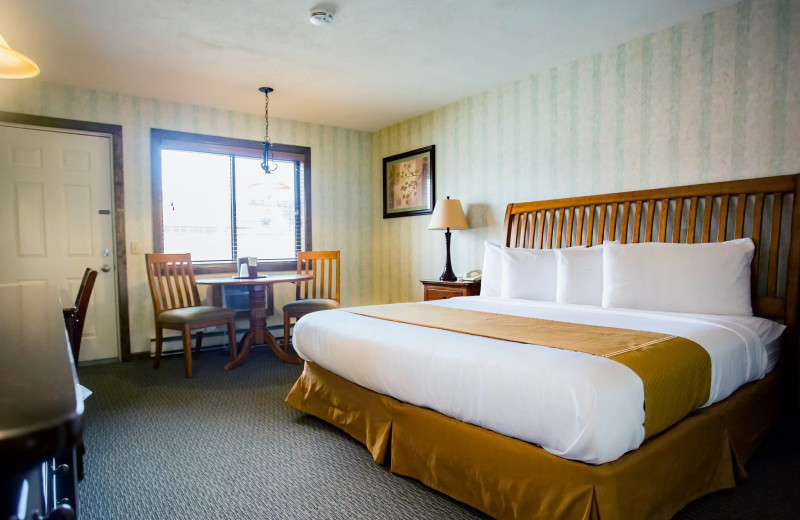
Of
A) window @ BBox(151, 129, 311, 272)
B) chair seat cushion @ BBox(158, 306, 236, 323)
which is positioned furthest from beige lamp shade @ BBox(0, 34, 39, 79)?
window @ BBox(151, 129, 311, 272)

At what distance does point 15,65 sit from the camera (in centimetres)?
186

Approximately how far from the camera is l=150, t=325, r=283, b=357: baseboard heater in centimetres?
433

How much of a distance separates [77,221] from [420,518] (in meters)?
3.93

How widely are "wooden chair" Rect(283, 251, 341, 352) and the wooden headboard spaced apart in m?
2.08

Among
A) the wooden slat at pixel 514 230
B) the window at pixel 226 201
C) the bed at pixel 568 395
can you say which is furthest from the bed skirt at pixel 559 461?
the window at pixel 226 201

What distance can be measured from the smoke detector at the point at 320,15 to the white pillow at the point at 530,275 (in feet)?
6.56

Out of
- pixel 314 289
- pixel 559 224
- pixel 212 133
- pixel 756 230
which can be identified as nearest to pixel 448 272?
pixel 559 224

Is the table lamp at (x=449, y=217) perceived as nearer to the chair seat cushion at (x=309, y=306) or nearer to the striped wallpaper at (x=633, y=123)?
the striped wallpaper at (x=633, y=123)

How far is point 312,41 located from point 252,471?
2710 mm

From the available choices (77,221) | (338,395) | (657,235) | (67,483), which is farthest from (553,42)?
(77,221)

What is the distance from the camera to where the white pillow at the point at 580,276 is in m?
2.92

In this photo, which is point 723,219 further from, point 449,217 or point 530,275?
point 449,217

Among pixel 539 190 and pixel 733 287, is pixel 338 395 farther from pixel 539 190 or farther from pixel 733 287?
pixel 539 190

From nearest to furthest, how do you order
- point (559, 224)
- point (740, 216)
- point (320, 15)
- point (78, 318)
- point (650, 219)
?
1. point (78, 318)
2. point (740, 216)
3. point (320, 15)
4. point (650, 219)
5. point (559, 224)
